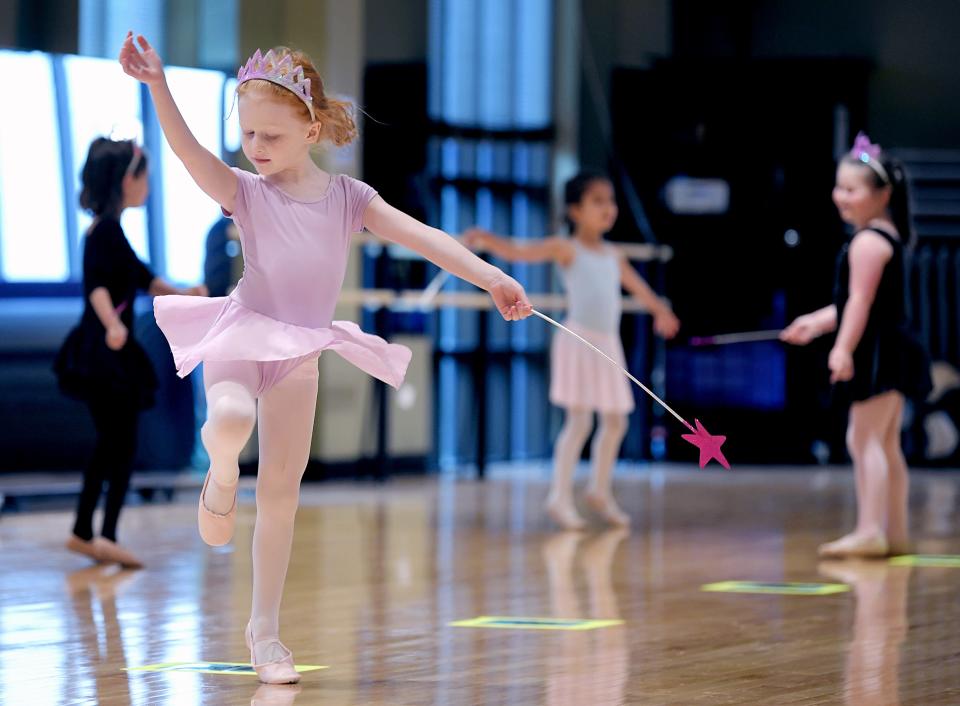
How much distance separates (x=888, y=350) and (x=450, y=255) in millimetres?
2197

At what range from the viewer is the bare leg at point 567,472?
491 cm

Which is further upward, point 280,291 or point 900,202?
point 900,202

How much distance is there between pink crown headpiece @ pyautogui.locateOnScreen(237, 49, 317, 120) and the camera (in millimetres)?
2340

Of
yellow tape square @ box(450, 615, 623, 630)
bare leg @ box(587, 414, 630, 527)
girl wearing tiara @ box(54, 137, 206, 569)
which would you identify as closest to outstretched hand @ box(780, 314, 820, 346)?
bare leg @ box(587, 414, 630, 527)

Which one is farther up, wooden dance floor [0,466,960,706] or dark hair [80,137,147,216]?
dark hair [80,137,147,216]

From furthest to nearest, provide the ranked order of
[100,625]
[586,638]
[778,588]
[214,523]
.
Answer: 1. [778,588]
2. [100,625]
3. [586,638]
4. [214,523]

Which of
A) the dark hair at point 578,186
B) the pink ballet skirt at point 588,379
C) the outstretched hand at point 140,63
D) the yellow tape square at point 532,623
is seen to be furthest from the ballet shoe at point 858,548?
the outstretched hand at point 140,63

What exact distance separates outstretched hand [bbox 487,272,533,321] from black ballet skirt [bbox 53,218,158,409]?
179cm

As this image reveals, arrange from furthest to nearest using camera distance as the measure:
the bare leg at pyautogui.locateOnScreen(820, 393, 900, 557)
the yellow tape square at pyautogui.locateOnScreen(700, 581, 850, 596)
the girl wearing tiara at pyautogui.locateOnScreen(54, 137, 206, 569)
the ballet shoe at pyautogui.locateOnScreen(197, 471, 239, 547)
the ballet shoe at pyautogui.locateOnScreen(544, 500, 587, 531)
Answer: the ballet shoe at pyautogui.locateOnScreen(544, 500, 587, 531)
the bare leg at pyautogui.locateOnScreen(820, 393, 900, 557)
the girl wearing tiara at pyautogui.locateOnScreen(54, 137, 206, 569)
the yellow tape square at pyautogui.locateOnScreen(700, 581, 850, 596)
the ballet shoe at pyautogui.locateOnScreen(197, 471, 239, 547)

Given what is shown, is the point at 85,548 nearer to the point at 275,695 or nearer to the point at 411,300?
the point at 275,695

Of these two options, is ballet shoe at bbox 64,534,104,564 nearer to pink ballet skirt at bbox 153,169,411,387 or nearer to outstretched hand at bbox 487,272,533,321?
pink ballet skirt at bbox 153,169,411,387

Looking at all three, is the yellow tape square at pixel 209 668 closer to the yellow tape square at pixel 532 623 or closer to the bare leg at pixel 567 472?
the yellow tape square at pixel 532 623

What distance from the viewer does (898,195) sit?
439cm

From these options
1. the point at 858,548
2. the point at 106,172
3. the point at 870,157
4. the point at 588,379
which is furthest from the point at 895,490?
the point at 106,172
